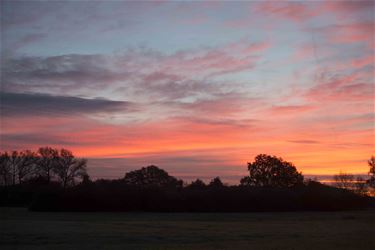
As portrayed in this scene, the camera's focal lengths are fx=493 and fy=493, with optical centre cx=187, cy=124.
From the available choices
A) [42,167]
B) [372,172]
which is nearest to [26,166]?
[42,167]

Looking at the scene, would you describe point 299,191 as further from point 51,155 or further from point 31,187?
point 51,155

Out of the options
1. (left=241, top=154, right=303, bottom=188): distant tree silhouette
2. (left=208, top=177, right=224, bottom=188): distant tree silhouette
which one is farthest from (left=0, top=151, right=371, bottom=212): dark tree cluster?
(left=241, top=154, right=303, bottom=188): distant tree silhouette

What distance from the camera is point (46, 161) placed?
10506 centimetres

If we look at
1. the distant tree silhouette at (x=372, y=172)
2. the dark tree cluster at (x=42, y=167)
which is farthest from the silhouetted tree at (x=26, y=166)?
the distant tree silhouette at (x=372, y=172)

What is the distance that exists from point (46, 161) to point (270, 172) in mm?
47360

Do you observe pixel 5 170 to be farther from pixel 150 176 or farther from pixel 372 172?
pixel 372 172

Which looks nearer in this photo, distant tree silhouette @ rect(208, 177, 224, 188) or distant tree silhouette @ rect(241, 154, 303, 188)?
distant tree silhouette @ rect(208, 177, 224, 188)

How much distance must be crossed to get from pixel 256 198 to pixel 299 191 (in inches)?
286

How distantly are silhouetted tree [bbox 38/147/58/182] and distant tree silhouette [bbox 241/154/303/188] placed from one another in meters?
40.5

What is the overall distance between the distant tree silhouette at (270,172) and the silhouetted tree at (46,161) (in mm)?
40468

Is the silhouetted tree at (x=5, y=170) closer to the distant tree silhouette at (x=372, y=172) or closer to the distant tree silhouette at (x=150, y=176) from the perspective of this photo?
the distant tree silhouette at (x=150, y=176)

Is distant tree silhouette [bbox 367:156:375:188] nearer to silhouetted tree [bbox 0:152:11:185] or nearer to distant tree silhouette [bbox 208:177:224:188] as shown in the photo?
distant tree silhouette [bbox 208:177:224:188]

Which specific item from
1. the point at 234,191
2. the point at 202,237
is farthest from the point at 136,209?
the point at 202,237

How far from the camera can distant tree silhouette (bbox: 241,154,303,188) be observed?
10180cm
